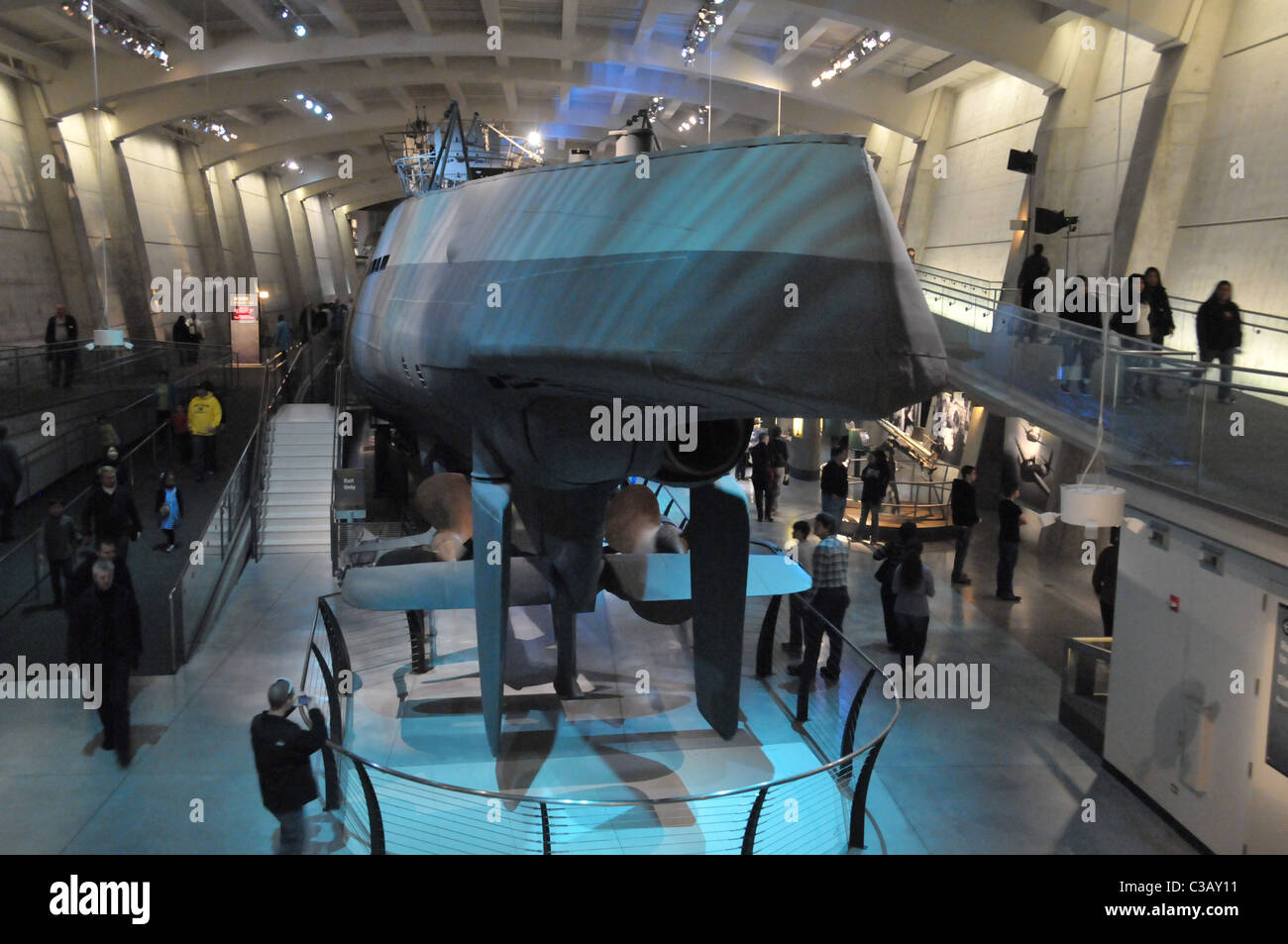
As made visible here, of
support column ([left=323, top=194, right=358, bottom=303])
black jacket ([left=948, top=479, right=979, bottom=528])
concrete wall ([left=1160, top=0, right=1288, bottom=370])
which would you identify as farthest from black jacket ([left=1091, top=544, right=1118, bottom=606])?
support column ([left=323, top=194, right=358, bottom=303])

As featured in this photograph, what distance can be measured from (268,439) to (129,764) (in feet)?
29.5

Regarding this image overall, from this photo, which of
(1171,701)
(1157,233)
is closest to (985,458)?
(1157,233)

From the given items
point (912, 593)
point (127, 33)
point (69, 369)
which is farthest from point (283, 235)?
point (912, 593)

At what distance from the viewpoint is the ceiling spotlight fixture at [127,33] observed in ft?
49.8

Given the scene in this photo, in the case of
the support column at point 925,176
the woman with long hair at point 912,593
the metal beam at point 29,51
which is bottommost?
the woman with long hair at point 912,593

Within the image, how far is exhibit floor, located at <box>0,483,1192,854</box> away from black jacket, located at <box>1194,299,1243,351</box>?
11.1 ft

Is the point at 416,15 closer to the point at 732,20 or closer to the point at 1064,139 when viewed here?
the point at 732,20

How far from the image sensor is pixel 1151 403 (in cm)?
692

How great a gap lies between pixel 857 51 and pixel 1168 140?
250 inches

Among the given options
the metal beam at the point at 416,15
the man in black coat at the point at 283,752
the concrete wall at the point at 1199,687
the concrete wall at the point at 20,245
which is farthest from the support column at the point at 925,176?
the man in black coat at the point at 283,752

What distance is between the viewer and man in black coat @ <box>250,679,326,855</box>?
17.0ft

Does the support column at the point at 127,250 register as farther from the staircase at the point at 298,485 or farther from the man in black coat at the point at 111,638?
the man in black coat at the point at 111,638

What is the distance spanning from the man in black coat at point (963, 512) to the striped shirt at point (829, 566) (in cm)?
401

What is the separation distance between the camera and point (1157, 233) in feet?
42.2
